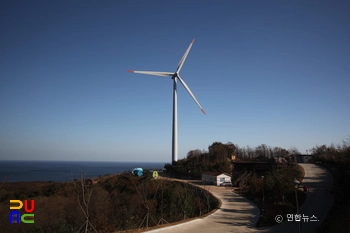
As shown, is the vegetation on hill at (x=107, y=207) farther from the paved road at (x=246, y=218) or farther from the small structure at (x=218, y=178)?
the small structure at (x=218, y=178)

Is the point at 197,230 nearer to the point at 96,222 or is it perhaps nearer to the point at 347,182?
the point at 96,222

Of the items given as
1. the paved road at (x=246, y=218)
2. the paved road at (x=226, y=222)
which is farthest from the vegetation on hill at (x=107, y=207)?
the paved road at (x=246, y=218)

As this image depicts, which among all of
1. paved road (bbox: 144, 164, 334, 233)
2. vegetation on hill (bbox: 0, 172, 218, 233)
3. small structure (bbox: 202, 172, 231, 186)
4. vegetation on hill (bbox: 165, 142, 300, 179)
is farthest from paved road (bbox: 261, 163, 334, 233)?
vegetation on hill (bbox: 165, 142, 300, 179)

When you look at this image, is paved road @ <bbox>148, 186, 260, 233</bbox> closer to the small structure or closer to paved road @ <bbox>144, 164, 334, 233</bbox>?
paved road @ <bbox>144, 164, 334, 233</bbox>

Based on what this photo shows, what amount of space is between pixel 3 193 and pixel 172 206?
85.9 feet

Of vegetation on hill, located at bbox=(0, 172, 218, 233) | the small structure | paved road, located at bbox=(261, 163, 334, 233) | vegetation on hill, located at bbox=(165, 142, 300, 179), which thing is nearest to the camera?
paved road, located at bbox=(261, 163, 334, 233)

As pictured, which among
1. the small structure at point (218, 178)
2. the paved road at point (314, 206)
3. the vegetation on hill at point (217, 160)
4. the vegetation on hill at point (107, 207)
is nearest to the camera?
the paved road at point (314, 206)

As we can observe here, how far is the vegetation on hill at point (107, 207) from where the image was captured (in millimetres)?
17234

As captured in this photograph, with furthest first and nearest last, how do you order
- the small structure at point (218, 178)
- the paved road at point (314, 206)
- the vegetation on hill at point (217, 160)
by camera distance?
1. the vegetation on hill at point (217, 160)
2. the small structure at point (218, 178)
3. the paved road at point (314, 206)

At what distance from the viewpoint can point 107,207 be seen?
81.3 ft

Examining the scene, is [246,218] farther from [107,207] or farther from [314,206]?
[107,207]

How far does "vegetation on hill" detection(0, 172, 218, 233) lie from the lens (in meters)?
17.2

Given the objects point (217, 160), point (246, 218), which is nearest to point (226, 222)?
point (246, 218)

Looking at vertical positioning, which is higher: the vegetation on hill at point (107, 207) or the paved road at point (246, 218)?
the paved road at point (246, 218)
